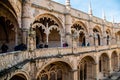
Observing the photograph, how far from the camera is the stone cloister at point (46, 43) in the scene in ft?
33.7

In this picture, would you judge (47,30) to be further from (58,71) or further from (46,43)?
(58,71)

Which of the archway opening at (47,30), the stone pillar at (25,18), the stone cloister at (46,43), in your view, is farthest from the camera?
the archway opening at (47,30)

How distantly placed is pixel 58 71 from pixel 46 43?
9.86ft

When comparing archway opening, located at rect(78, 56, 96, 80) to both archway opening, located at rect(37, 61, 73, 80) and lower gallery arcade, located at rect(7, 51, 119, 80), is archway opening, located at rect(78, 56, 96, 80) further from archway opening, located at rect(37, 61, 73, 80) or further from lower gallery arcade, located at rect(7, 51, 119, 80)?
archway opening, located at rect(37, 61, 73, 80)

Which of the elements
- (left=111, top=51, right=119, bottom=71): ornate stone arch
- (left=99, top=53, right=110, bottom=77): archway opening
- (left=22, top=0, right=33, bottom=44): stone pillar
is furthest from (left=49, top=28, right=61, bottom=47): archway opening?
(left=111, top=51, right=119, bottom=71): ornate stone arch

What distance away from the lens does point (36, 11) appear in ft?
51.9

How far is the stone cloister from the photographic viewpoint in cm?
1026

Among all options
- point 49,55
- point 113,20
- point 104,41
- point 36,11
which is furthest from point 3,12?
point 113,20

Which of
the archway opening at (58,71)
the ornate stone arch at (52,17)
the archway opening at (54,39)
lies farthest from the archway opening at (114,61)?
the archway opening at (58,71)

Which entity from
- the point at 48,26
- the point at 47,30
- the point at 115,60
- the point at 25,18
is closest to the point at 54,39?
the point at 48,26

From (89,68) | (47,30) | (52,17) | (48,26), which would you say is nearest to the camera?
(47,30)

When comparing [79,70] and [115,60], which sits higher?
[115,60]

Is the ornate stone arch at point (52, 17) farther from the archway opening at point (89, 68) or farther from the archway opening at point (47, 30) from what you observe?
the archway opening at point (89, 68)

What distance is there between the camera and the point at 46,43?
17641mm
